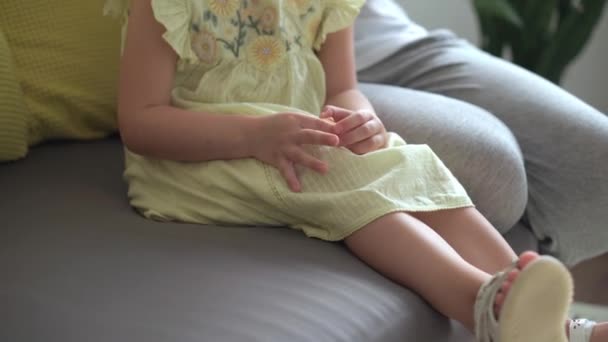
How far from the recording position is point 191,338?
700 millimetres

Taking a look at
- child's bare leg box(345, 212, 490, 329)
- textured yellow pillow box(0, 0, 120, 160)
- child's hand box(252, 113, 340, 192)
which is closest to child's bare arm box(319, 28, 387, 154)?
child's hand box(252, 113, 340, 192)

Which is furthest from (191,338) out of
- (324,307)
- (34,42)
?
(34,42)

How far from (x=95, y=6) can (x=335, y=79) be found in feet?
1.23

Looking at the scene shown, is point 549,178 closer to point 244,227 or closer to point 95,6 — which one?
point 244,227

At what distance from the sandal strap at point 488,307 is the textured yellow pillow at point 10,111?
664mm

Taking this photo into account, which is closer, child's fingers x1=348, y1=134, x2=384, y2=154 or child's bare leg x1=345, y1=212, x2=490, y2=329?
child's bare leg x1=345, y1=212, x2=490, y2=329

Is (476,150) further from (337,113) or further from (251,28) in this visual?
(251,28)

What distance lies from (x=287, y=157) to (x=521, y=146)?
17.5 inches

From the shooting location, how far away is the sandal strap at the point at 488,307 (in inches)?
29.9

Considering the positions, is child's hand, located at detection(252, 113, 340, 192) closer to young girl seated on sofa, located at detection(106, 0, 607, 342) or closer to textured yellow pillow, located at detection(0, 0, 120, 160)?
young girl seated on sofa, located at detection(106, 0, 607, 342)

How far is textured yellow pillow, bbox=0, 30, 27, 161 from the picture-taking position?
1079mm

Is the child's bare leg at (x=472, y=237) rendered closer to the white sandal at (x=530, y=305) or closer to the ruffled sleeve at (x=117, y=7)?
the white sandal at (x=530, y=305)

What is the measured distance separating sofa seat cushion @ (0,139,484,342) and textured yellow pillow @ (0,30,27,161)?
119mm

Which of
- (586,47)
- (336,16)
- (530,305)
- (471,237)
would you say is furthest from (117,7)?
(586,47)
